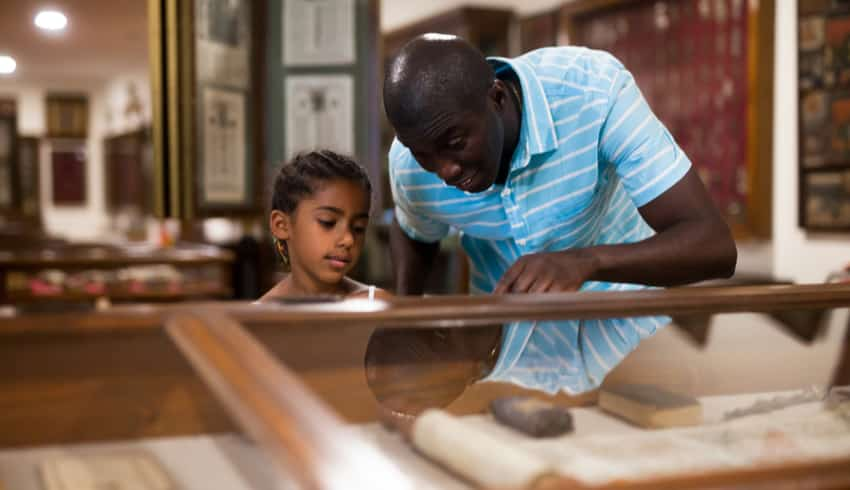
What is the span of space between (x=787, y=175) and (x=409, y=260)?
3.18 metres

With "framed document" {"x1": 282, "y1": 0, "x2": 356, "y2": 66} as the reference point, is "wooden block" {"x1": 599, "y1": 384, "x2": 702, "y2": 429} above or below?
below

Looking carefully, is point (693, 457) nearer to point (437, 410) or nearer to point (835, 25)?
point (437, 410)

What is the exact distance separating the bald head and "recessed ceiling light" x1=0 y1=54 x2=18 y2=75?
11.3 metres

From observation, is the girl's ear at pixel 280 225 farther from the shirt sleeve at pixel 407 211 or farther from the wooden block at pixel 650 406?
the wooden block at pixel 650 406

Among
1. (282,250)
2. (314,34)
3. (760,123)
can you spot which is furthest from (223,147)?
(760,123)

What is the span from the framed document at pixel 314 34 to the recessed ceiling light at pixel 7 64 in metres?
8.50

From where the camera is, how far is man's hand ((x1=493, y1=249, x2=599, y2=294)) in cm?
125

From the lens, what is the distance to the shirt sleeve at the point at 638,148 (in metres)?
1.49

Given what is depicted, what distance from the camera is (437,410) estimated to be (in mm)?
960

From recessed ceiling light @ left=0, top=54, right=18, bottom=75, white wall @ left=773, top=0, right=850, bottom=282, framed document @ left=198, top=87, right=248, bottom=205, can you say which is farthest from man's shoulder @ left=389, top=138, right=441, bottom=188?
recessed ceiling light @ left=0, top=54, right=18, bottom=75

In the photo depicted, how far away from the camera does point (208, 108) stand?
12.6 ft

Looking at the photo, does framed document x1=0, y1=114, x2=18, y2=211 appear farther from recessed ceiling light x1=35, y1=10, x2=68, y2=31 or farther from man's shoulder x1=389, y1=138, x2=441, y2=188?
man's shoulder x1=389, y1=138, x2=441, y2=188

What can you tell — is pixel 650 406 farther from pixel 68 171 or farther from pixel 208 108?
pixel 68 171

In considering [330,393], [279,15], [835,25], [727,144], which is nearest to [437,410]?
[330,393]
